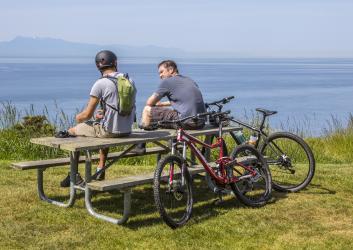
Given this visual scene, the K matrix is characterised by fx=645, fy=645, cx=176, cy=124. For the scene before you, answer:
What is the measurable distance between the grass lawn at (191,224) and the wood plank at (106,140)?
2.56ft

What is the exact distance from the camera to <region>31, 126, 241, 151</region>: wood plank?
661 cm

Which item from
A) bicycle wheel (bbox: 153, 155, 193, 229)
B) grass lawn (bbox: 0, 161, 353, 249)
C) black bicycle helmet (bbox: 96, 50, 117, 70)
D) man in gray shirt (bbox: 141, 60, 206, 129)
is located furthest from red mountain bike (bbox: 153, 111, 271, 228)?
A: black bicycle helmet (bbox: 96, 50, 117, 70)

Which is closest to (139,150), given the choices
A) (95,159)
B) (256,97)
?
(95,159)

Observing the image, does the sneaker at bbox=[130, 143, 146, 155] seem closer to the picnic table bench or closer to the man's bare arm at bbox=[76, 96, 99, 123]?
the picnic table bench

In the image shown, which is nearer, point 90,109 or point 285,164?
point 90,109

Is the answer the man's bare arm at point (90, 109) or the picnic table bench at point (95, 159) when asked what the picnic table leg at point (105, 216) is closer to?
the picnic table bench at point (95, 159)

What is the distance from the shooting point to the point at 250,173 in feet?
25.3

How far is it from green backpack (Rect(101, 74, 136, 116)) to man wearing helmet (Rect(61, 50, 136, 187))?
37mm

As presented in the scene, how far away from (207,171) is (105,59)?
1.71 m

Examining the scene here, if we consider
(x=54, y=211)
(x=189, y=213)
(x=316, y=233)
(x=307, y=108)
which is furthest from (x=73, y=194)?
(x=307, y=108)

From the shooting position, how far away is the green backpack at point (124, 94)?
7098mm

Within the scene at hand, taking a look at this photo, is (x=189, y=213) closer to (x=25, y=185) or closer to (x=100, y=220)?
(x=100, y=220)

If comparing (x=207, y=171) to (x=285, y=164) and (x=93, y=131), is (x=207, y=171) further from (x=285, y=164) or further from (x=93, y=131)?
(x=285, y=164)

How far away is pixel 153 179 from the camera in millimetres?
6719
